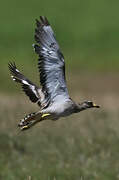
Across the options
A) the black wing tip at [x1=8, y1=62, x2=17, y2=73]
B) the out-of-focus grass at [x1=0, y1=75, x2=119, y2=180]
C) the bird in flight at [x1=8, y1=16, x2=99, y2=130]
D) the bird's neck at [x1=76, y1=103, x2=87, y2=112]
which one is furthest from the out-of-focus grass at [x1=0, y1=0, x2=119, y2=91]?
the bird in flight at [x1=8, y1=16, x2=99, y2=130]

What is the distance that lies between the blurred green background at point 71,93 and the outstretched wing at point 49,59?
1.09 m

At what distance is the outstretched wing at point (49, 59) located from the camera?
31.4ft

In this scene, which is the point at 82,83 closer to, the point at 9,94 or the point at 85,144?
the point at 9,94

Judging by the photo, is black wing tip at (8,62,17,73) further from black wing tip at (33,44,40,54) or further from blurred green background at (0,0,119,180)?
blurred green background at (0,0,119,180)

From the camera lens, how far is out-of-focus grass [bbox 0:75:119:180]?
1048cm

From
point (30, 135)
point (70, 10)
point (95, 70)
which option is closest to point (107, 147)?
point (30, 135)

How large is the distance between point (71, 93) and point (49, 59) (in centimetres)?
1030

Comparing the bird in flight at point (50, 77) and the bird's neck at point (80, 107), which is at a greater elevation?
the bird in flight at point (50, 77)

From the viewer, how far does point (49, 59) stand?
31.6 ft

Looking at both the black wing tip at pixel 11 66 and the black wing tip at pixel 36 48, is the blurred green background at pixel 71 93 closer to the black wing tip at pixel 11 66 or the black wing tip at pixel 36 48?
the black wing tip at pixel 11 66

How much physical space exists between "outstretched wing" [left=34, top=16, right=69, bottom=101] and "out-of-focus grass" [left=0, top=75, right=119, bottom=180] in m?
1.01

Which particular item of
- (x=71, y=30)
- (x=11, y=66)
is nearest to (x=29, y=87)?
(x=11, y=66)

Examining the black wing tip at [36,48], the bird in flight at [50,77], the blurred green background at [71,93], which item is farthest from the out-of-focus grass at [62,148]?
the black wing tip at [36,48]

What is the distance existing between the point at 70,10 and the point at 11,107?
710 inches
